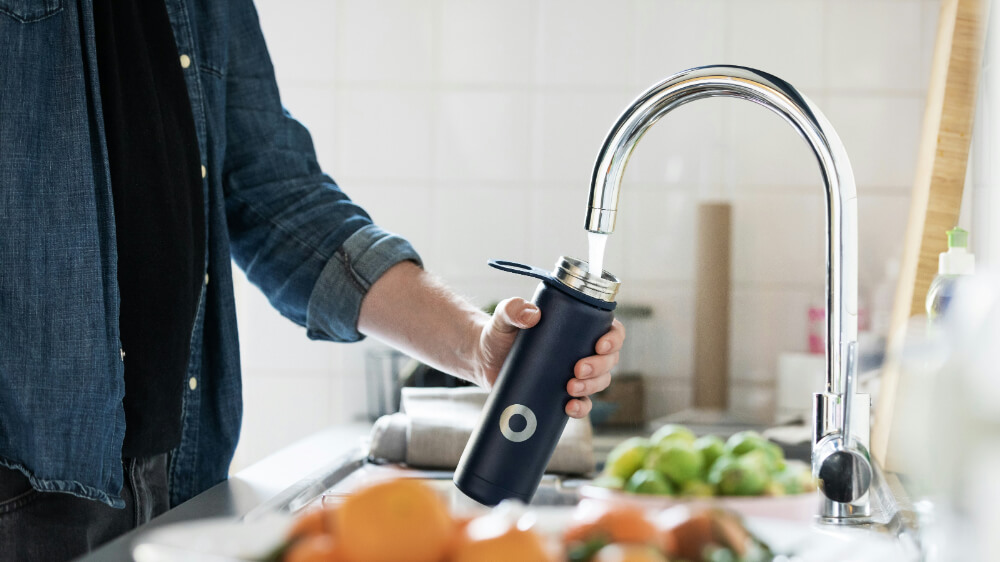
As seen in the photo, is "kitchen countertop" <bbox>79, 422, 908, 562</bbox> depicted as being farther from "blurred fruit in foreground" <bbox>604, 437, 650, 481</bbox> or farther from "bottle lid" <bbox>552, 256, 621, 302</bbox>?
"bottle lid" <bbox>552, 256, 621, 302</bbox>

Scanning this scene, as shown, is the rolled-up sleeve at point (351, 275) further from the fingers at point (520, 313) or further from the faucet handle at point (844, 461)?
the faucet handle at point (844, 461)

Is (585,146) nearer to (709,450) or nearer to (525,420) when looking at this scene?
(709,450)

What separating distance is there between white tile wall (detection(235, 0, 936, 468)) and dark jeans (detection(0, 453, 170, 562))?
767 millimetres

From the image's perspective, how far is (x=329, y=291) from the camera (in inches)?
33.9

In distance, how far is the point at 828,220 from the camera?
23.8 inches

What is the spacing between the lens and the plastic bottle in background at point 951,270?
0.88 m

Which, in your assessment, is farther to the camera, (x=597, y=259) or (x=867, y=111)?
(x=867, y=111)

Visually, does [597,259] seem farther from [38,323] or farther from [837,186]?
[38,323]

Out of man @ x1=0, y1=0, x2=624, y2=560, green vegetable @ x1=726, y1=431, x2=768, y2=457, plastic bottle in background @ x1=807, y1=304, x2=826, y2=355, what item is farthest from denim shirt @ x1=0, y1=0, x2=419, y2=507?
plastic bottle in background @ x1=807, y1=304, x2=826, y2=355

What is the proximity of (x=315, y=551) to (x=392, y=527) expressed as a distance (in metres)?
0.03

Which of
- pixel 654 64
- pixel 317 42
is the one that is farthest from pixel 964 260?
pixel 317 42

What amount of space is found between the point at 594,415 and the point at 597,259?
842 mm

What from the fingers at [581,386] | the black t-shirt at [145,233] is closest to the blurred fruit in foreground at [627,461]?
the fingers at [581,386]

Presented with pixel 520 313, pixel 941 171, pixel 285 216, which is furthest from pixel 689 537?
pixel 941 171
